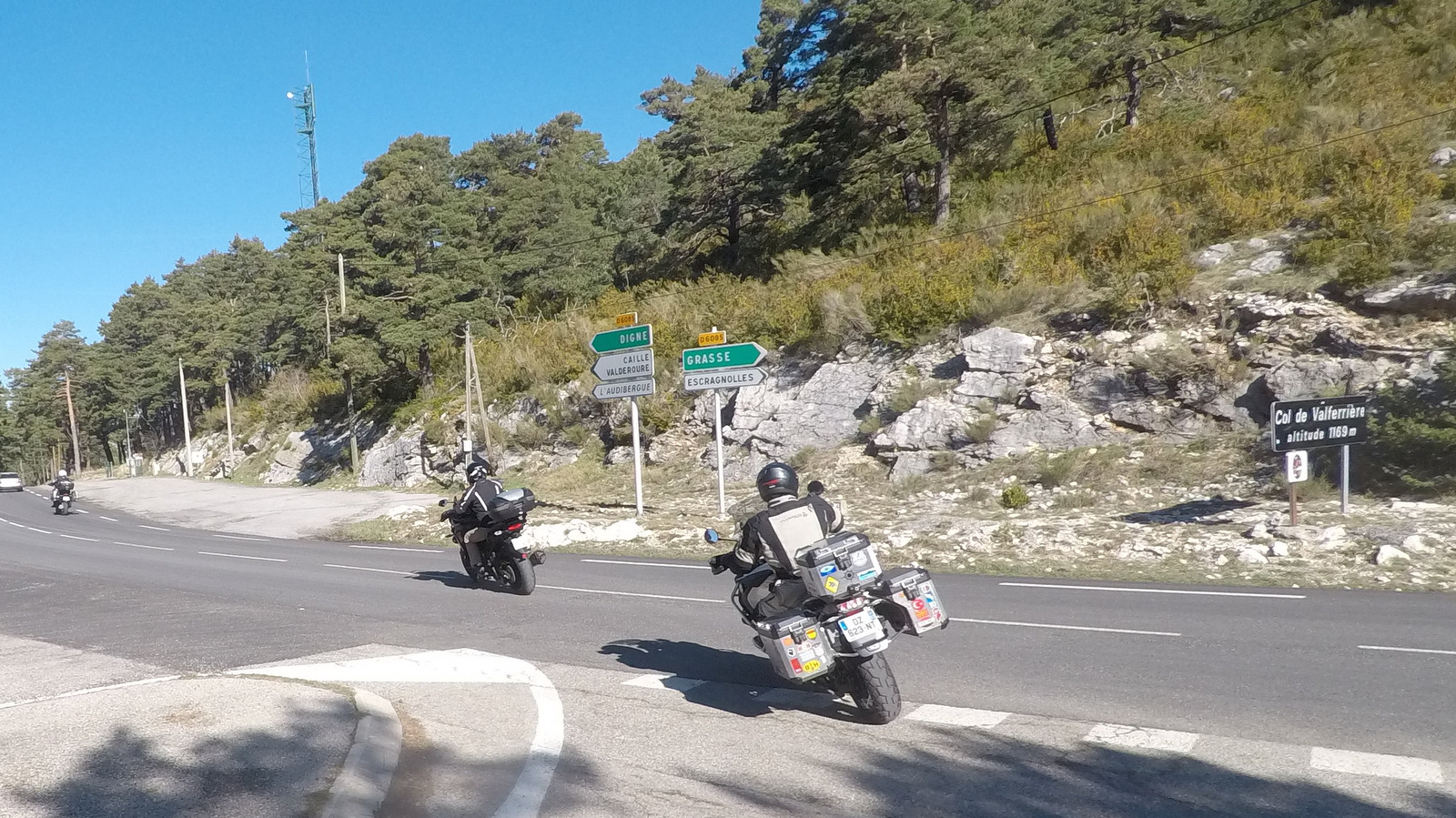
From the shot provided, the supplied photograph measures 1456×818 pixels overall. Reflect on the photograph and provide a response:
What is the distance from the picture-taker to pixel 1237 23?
3288cm

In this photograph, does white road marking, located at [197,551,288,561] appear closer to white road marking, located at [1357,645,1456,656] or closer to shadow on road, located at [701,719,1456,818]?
shadow on road, located at [701,719,1456,818]

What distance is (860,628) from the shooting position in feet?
17.9

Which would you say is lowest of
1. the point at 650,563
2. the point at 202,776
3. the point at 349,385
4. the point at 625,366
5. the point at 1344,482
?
the point at 650,563

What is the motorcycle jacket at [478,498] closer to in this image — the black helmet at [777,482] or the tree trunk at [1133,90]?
the black helmet at [777,482]

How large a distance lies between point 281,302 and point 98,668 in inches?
1994

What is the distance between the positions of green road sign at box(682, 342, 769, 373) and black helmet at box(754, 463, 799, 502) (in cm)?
1252

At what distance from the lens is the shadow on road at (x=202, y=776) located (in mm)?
4172

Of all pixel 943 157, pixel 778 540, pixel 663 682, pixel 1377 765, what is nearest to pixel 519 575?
pixel 663 682

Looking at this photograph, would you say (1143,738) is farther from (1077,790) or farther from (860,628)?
(860,628)

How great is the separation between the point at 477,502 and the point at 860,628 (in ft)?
25.1

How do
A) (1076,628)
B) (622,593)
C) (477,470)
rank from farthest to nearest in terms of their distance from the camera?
(477,470) → (622,593) → (1076,628)

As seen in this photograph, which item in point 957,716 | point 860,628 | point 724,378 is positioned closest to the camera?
point 860,628

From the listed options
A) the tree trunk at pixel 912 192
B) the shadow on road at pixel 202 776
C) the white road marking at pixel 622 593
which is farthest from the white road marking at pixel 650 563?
the tree trunk at pixel 912 192

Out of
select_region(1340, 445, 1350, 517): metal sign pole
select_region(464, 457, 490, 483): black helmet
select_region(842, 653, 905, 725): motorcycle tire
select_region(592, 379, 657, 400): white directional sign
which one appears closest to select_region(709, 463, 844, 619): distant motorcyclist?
select_region(842, 653, 905, 725): motorcycle tire
